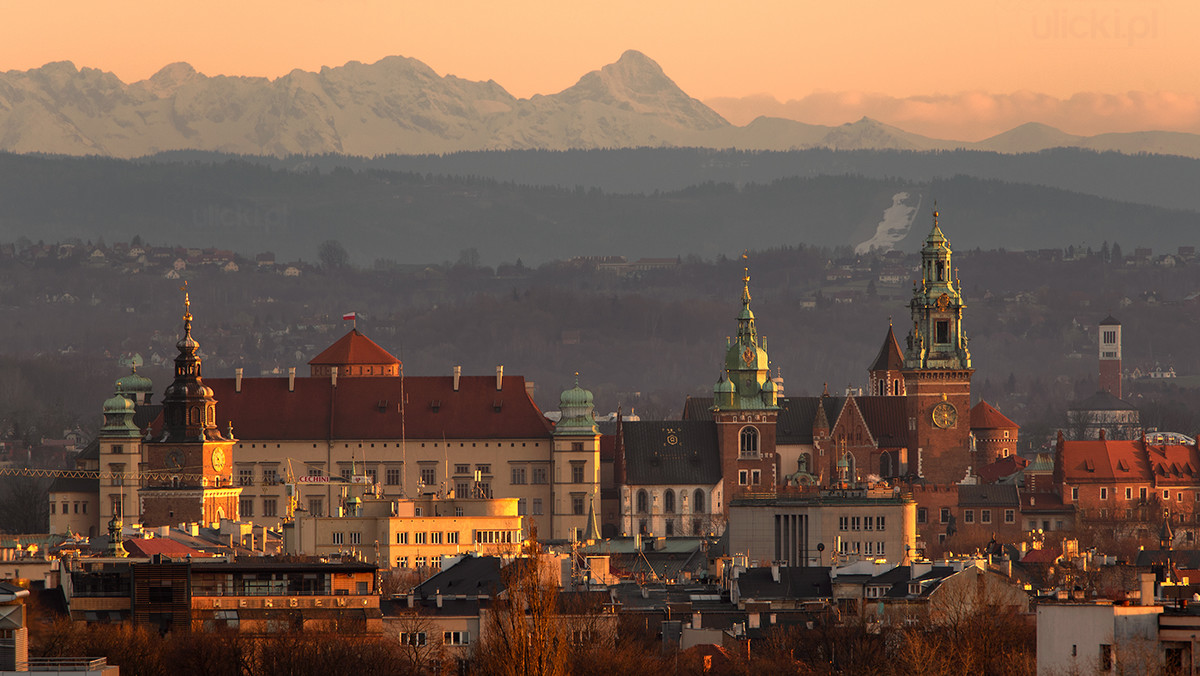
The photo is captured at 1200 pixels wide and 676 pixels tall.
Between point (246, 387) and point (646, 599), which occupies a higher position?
point (246, 387)

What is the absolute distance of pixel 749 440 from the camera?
194250 millimetres

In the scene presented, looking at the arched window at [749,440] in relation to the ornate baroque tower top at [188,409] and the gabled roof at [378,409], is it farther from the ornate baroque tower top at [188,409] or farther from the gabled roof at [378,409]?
the ornate baroque tower top at [188,409]

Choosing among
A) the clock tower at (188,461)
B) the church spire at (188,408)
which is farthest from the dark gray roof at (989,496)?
the church spire at (188,408)

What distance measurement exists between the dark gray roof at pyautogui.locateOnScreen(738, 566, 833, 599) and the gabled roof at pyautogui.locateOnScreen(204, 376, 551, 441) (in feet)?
231

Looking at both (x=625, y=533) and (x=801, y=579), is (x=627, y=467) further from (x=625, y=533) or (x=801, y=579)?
(x=801, y=579)

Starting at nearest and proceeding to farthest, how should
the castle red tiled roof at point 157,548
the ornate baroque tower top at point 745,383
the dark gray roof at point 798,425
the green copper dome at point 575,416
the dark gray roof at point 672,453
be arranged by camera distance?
the castle red tiled roof at point 157,548
the green copper dome at point 575,416
the dark gray roof at point 672,453
the ornate baroque tower top at point 745,383
the dark gray roof at point 798,425

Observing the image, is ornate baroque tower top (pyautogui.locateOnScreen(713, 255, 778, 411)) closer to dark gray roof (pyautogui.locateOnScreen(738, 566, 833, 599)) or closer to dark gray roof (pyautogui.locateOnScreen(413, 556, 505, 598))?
dark gray roof (pyautogui.locateOnScreen(413, 556, 505, 598))

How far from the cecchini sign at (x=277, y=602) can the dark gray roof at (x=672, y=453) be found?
316 ft

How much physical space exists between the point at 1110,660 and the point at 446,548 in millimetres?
94731

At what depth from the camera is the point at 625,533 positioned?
189875mm

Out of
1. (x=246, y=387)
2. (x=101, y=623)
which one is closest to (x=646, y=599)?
(x=101, y=623)

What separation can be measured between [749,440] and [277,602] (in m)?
99.9

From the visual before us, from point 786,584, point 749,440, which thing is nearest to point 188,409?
point 749,440

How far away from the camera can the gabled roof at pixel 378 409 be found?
191 m
